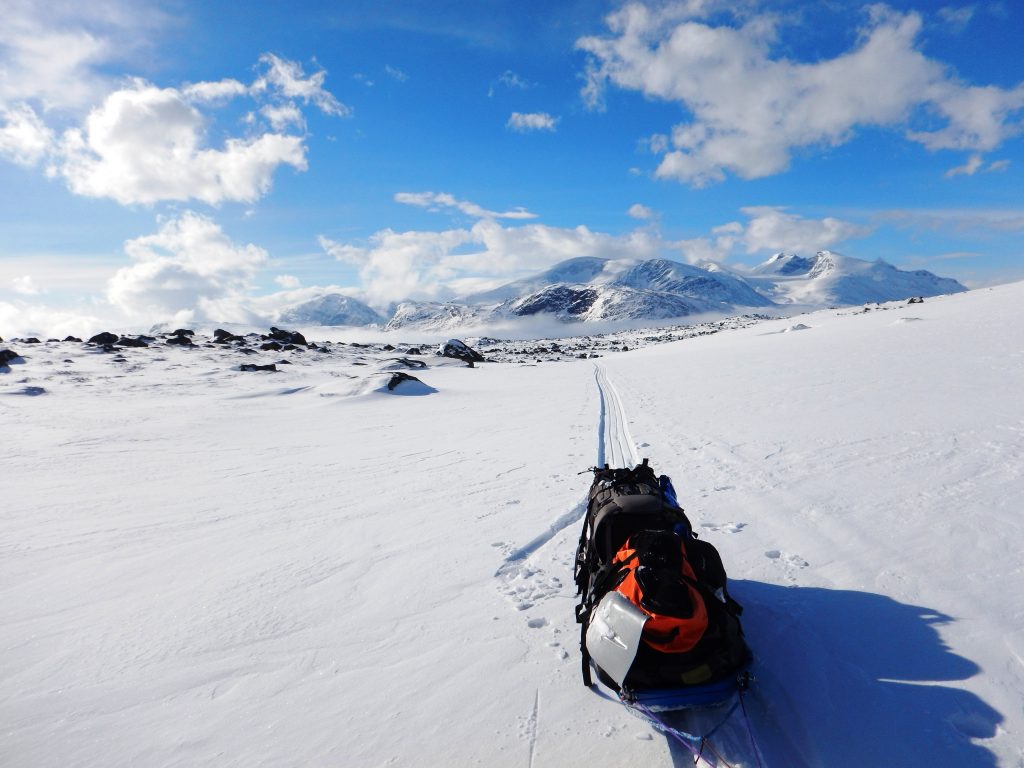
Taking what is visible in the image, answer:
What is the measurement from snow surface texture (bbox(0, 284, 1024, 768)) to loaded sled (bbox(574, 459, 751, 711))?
369 mm

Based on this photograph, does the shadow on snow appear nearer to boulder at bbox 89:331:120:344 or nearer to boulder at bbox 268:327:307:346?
boulder at bbox 89:331:120:344

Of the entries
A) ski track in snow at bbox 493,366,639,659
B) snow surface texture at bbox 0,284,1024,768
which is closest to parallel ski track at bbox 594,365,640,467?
snow surface texture at bbox 0,284,1024,768

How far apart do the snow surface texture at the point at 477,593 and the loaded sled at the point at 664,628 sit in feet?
1.21

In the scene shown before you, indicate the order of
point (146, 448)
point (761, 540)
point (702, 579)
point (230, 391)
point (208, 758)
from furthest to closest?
1. point (230, 391)
2. point (146, 448)
3. point (761, 540)
4. point (702, 579)
5. point (208, 758)

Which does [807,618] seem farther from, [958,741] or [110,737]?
[110,737]

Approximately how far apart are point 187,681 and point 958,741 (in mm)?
5353

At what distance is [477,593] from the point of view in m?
4.91

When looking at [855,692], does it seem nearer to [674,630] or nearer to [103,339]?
[674,630]

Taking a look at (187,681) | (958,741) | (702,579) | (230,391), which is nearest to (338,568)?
(187,681)

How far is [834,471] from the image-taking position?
7.72 meters

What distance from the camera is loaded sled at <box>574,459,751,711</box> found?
295cm

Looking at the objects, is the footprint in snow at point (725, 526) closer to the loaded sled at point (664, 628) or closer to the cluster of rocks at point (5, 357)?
the loaded sled at point (664, 628)

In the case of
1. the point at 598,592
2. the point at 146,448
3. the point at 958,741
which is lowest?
the point at 146,448

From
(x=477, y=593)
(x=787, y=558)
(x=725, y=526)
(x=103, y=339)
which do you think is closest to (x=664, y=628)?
(x=477, y=593)
